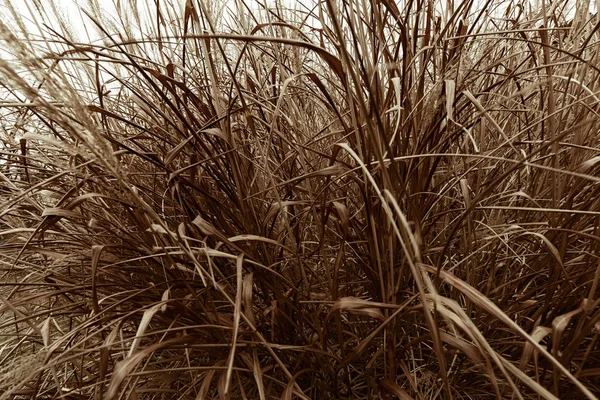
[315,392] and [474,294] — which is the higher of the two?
[474,294]

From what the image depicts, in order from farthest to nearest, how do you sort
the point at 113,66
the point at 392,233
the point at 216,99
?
1. the point at 113,66
2. the point at 216,99
3. the point at 392,233

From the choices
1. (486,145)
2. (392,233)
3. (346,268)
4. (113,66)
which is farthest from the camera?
(113,66)

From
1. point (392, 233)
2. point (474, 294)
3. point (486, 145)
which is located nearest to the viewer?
point (474, 294)

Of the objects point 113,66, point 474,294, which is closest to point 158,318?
point 474,294

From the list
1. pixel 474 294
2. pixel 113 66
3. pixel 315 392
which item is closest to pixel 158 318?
pixel 315 392

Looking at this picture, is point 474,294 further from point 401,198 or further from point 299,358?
point 299,358

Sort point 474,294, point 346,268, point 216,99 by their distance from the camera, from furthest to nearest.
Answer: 1. point 346,268
2. point 216,99
3. point 474,294

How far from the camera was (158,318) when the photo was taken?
0.93 meters

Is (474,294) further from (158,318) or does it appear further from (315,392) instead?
(158,318)

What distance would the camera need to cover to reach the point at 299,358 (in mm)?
878

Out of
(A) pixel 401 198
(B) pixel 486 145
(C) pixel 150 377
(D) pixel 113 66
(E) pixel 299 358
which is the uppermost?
(D) pixel 113 66

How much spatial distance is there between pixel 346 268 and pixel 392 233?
0.22 m

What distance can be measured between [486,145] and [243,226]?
63 centimetres

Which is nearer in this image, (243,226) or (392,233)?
(392,233)
